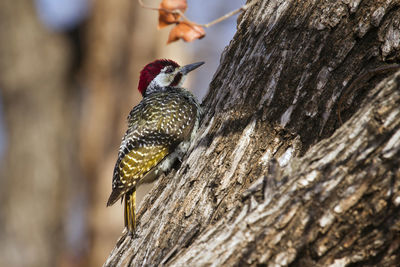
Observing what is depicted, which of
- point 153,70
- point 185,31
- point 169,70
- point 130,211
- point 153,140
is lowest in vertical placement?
point 130,211

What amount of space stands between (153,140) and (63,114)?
3.73 meters

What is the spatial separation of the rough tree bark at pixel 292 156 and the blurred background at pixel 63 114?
4.20 m

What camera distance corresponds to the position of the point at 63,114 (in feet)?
26.2

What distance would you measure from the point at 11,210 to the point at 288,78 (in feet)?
17.7

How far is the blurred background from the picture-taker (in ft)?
24.4

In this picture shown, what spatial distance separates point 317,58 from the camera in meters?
3.23

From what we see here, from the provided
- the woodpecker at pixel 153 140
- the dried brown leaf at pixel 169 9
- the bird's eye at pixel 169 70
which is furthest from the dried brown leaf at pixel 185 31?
the bird's eye at pixel 169 70

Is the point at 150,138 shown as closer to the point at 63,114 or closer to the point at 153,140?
the point at 153,140

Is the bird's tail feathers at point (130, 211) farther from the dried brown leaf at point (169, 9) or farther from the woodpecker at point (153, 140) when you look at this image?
the dried brown leaf at point (169, 9)

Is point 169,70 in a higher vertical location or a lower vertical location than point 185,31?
higher

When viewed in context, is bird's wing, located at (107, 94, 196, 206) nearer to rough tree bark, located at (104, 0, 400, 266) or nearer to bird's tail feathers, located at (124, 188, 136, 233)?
bird's tail feathers, located at (124, 188, 136, 233)

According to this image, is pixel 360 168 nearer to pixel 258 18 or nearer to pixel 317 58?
pixel 317 58

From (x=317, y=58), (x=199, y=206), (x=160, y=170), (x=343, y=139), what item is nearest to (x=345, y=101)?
(x=317, y=58)

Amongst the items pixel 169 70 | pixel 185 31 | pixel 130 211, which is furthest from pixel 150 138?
pixel 169 70
